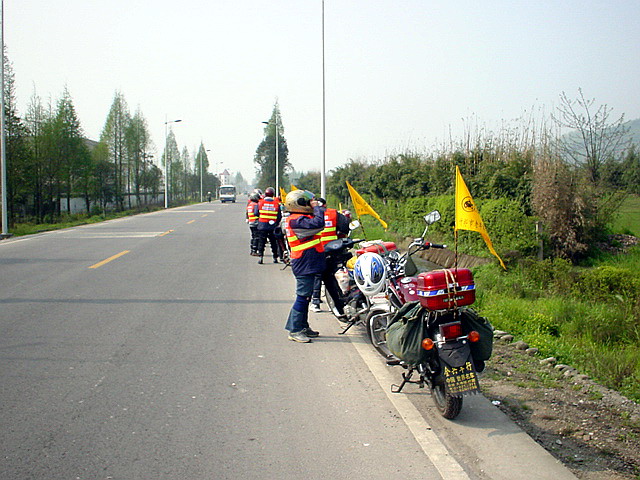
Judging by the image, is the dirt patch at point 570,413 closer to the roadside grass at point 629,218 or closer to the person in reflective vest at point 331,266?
the person in reflective vest at point 331,266

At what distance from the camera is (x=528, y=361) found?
249 inches

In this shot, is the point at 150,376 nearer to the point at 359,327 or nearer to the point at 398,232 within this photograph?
the point at 359,327

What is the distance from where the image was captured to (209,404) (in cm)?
493

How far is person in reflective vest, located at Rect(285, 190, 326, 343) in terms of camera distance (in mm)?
6850

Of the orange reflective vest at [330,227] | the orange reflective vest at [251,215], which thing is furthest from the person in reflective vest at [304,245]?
the orange reflective vest at [251,215]

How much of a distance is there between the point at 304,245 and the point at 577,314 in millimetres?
4009

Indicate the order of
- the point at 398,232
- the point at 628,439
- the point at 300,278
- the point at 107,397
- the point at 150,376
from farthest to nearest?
the point at 398,232, the point at 300,278, the point at 150,376, the point at 107,397, the point at 628,439

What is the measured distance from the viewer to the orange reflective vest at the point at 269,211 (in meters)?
14.2

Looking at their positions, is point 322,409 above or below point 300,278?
below

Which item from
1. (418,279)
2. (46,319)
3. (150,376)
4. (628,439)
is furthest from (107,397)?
(628,439)

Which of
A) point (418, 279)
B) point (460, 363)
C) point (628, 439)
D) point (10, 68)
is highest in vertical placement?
point (10, 68)

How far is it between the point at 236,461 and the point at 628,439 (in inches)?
111

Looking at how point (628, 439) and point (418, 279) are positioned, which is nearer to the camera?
point (628, 439)

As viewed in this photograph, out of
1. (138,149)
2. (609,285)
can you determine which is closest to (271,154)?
(138,149)
